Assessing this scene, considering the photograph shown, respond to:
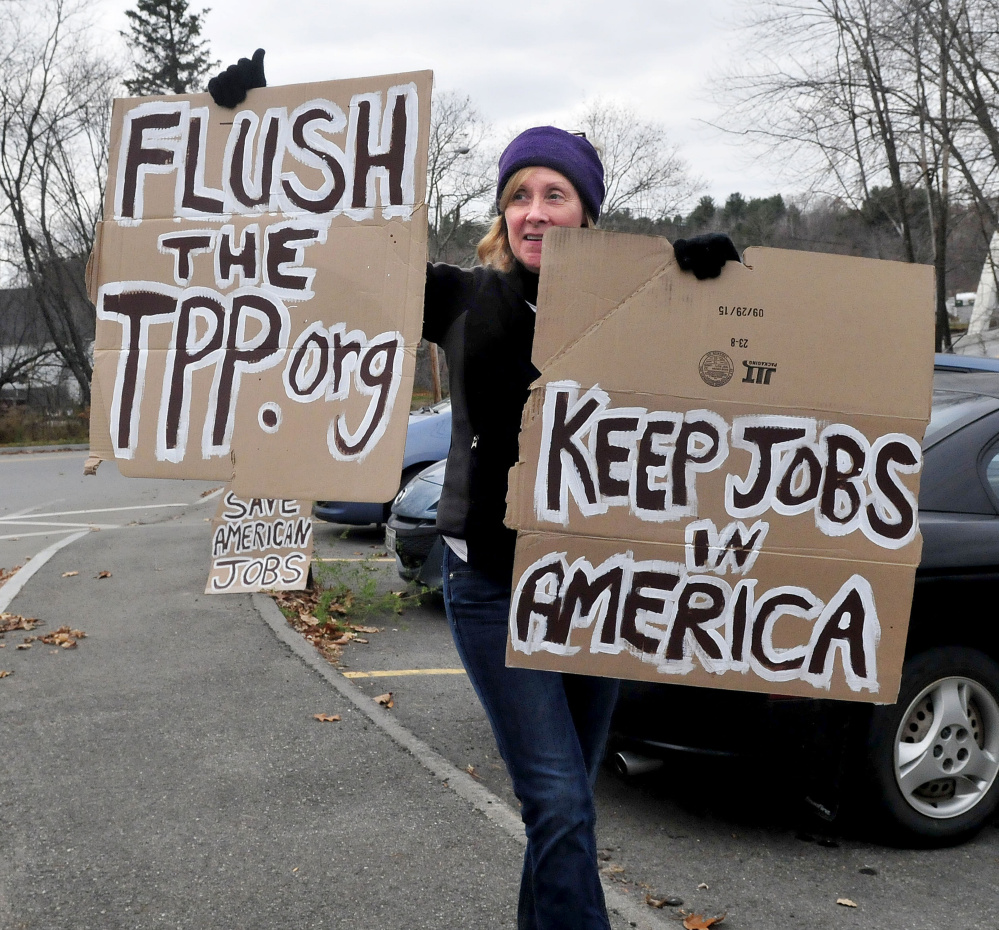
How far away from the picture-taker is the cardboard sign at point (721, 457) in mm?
2070

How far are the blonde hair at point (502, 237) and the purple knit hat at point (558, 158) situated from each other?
0.02 meters

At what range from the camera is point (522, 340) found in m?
2.21

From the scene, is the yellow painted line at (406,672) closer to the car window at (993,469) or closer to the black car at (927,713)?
the black car at (927,713)

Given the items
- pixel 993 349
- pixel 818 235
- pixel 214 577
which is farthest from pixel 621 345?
pixel 818 235

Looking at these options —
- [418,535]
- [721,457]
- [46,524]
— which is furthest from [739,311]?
[46,524]

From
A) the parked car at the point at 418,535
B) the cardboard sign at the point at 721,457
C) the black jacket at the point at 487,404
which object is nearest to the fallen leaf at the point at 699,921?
the cardboard sign at the point at 721,457

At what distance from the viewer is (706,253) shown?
205cm

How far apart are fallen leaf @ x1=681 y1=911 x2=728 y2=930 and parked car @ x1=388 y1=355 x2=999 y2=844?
1.83 feet

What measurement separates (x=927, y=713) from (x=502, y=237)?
2307 mm

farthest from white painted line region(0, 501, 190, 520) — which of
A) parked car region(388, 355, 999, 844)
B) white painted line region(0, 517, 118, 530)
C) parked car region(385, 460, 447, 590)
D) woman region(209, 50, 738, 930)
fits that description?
woman region(209, 50, 738, 930)

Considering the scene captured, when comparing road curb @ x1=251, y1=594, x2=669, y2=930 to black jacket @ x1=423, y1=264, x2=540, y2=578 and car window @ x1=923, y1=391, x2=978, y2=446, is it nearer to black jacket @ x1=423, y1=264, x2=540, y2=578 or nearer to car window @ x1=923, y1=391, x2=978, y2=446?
black jacket @ x1=423, y1=264, x2=540, y2=578

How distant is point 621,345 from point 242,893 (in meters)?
2.03

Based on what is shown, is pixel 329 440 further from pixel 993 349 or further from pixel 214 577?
pixel 993 349

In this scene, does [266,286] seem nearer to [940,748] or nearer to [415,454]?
[940,748]
